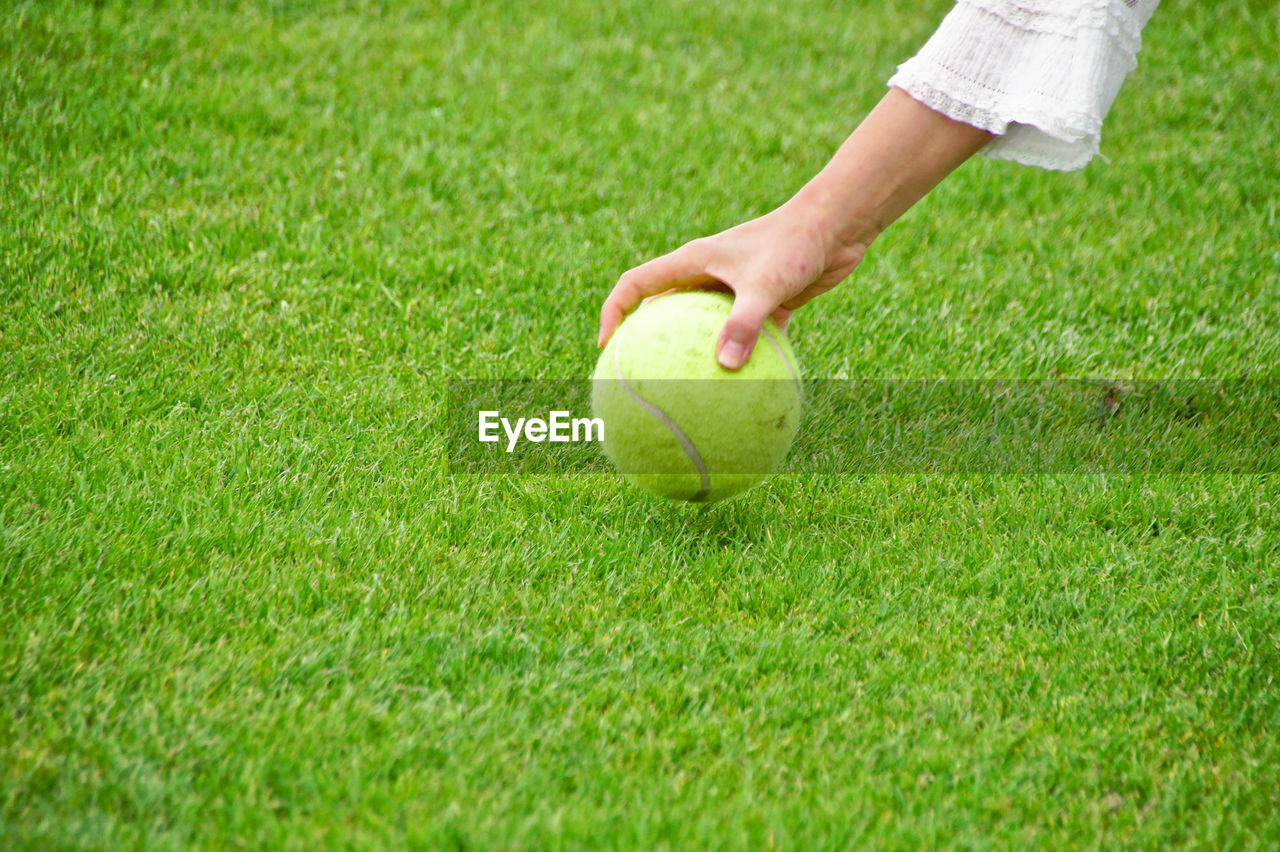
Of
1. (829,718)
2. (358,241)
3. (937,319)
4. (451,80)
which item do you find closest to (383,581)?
(829,718)

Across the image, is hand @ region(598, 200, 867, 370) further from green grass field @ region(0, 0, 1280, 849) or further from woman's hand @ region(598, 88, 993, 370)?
green grass field @ region(0, 0, 1280, 849)

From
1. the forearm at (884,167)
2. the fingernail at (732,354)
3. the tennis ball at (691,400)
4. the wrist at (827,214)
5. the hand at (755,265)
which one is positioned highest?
the forearm at (884,167)

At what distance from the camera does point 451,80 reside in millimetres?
5891

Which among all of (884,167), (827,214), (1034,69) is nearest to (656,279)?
(827,214)

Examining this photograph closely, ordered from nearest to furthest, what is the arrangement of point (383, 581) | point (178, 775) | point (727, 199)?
point (178, 775) → point (383, 581) → point (727, 199)

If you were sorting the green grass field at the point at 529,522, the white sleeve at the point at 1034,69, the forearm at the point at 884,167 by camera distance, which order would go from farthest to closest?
the forearm at the point at 884,167
the white sleeve at the point at 1034,69
the green grass field at the point at 529,522

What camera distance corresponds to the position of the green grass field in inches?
86.7

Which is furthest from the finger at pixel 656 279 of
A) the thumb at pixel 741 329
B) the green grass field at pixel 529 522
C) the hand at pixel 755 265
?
the green grass field at pixel 529 522

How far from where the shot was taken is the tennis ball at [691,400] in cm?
261

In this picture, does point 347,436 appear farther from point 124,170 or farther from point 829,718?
point 124,170

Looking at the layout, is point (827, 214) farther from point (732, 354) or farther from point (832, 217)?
point (732, 354)

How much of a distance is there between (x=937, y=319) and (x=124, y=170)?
11.4ft

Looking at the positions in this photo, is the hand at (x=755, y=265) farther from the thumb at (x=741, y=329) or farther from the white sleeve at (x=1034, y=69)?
the white sleeve at (x=1034, y=69)

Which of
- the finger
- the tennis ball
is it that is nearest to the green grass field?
the tennis ball
